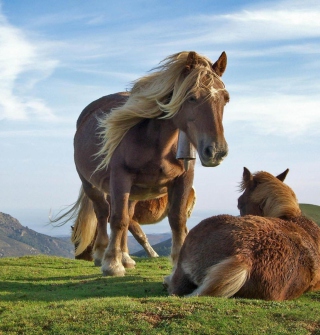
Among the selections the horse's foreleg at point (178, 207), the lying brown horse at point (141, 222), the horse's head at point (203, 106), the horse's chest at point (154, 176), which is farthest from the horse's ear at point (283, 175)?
the lying brown horse at point (141, 222)

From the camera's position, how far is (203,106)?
8.82m

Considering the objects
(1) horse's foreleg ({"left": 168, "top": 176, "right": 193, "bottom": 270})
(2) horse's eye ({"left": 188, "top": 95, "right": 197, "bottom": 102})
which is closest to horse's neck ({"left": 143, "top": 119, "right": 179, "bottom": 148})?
(1) horse's foreleg ({"left": 168, "top": 176, "right": 193, "bottom": 270})

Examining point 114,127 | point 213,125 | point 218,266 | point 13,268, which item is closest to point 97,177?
point 114,127

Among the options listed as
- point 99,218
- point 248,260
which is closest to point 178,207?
point 99,218

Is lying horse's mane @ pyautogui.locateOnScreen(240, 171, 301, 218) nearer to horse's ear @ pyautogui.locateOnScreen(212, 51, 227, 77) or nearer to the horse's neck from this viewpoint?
the horse's neck

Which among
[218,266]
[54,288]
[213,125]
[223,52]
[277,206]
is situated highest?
[223,52]

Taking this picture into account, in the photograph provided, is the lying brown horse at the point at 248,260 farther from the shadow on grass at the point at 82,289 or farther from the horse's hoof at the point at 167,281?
the shadow on grass at the point at 82,289

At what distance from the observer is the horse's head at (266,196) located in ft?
28.6

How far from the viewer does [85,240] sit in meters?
14.9

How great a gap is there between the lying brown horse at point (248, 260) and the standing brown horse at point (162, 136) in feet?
4.47

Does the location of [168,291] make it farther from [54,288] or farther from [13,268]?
[13,268]

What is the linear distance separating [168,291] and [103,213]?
5134 mm

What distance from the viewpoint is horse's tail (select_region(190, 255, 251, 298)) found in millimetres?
6762

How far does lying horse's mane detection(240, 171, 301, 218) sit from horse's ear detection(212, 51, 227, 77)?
65.6 inches
